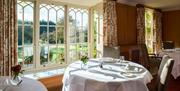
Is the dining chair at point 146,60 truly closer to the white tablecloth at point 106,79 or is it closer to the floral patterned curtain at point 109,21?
the floral patterned curtain at point 109,21

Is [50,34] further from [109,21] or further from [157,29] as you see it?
[157,29]

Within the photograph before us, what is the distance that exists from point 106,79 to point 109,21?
3.12 meters

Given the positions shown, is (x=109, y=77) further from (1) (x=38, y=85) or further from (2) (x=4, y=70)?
(2) (x=4, y=70)

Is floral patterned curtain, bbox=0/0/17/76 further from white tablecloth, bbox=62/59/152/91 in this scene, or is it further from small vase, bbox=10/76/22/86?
small vase, bbox=10/76/22/86

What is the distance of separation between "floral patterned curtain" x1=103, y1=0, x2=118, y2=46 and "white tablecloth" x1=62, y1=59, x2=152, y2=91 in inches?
98.0

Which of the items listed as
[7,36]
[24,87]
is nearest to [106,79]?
[24,87]

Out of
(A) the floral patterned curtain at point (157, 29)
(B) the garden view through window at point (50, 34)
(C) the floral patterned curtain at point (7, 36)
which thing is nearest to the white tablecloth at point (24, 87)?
(C) the floral patterned curtain at point (7, 36)

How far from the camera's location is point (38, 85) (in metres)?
1.86

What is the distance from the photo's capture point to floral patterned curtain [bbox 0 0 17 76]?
3.38 metres

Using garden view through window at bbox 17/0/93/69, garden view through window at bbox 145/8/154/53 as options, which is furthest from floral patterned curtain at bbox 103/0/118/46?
garden view through window at bbox 145/8/154/53

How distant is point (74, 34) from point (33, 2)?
126 cm

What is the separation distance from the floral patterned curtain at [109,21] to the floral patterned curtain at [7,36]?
2268 mm

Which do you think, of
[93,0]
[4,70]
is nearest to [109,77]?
[4,70]

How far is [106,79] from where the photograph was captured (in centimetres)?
217
